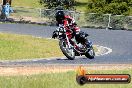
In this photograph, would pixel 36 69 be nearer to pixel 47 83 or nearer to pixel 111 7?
pixel 47 83

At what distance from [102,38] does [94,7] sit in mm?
10219

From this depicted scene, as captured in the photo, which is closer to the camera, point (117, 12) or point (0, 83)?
point (0, 83)

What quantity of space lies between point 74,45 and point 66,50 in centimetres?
39

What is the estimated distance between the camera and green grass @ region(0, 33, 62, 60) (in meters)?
18.8

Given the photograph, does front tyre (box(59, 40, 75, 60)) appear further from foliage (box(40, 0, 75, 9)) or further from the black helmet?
foliage (box(40, 0, 75, 9))

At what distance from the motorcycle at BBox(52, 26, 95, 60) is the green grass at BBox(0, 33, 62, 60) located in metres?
2.20

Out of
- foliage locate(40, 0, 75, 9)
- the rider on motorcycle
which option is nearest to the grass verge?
the rider on motorcycle

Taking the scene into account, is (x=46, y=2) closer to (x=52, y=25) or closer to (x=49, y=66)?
(x=52, y=25)

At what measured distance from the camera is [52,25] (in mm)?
36938

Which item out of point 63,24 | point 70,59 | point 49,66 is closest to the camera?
point 49,66

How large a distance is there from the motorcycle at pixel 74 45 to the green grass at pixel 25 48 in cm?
220

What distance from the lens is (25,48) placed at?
805 inches

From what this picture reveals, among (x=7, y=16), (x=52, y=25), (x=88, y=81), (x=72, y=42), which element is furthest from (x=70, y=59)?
(x=7, y=16)

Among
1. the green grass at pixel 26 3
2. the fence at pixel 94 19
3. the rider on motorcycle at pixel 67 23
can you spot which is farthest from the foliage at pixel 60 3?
the rider on motorcycle at pixel 67 23
